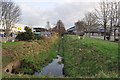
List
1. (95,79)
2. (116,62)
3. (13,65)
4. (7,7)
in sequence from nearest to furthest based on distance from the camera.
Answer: (95,79), (116,62), (13,65), (7,7)

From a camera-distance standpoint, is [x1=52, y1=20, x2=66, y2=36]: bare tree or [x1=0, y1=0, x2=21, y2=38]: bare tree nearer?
[x1=0, y1=0, x2=21, y2=38]: bare tree

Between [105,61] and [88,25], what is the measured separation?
2573 inches

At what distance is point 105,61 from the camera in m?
16.8

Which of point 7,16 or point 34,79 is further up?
point 7,16

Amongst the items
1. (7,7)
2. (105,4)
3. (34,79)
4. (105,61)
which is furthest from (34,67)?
(105,4)

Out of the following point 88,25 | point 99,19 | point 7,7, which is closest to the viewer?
point 7,7

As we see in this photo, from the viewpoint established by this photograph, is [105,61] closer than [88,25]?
Yes

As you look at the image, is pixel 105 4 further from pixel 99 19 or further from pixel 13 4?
pixel 13 4

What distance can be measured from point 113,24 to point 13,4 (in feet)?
83.5

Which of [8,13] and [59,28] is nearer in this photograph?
[8,13]

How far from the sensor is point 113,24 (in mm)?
51719

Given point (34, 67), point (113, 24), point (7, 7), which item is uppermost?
point (7, 7)

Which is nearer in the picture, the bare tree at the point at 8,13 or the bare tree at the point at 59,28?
the bare tree at the point at 8,13

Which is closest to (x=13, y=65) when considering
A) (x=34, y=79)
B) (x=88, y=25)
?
(x=34, y=79)
